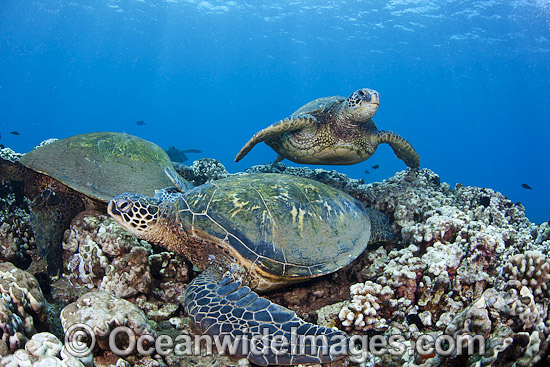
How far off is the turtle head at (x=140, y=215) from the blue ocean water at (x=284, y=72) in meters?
38.9

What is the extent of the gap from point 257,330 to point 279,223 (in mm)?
1059

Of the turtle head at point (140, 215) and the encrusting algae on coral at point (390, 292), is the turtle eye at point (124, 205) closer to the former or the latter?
the turtle head at point (140, 215)

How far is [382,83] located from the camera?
7631 centimetres

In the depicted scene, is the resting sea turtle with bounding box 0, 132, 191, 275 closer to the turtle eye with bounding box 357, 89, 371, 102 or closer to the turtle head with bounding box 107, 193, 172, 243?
the turtle head with bounding box 107, 193, 172, 243

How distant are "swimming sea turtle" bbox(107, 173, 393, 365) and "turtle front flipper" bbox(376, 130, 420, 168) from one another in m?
2.19

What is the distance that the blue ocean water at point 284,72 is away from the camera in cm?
4072

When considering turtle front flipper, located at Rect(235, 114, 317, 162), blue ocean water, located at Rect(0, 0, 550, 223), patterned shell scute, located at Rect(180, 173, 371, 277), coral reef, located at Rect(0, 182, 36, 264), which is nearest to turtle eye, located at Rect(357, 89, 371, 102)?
turtle front flipper, located at Rect(235, 114, 317, 162)

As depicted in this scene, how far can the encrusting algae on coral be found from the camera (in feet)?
5.42

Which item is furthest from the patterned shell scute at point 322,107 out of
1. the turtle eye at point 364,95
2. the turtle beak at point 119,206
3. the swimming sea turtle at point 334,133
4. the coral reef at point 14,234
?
the coral reef at point 14,234

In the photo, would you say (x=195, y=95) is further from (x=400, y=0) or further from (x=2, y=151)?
(x=2, y=151)

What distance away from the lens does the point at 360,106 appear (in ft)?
14.1

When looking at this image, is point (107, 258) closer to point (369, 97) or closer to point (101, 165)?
point (101, 165)

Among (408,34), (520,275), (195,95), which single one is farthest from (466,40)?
(195,95)

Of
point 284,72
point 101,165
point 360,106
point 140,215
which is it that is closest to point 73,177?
point 101,165
